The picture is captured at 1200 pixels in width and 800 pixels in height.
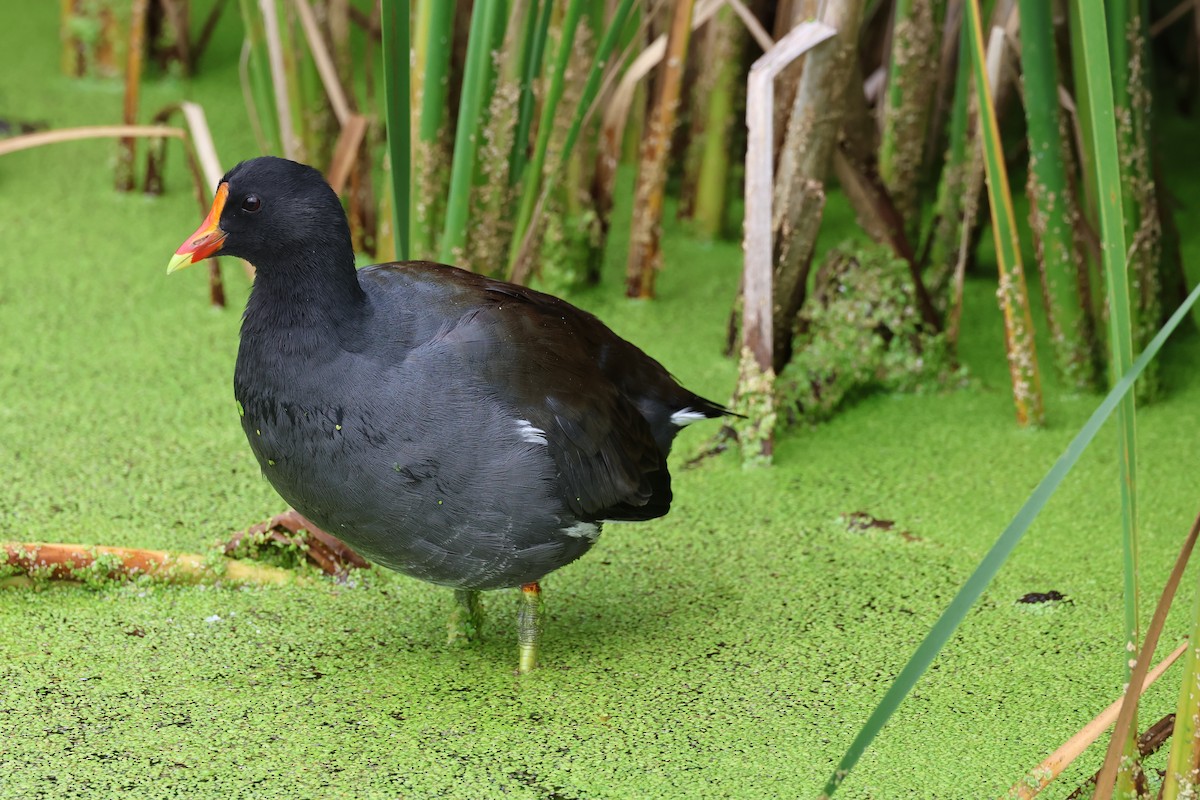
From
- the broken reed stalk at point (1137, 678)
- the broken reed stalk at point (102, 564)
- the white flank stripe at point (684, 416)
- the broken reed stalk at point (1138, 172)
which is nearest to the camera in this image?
the broken reed stalk at point (1137, 678)

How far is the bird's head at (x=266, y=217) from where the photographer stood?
5.62ft

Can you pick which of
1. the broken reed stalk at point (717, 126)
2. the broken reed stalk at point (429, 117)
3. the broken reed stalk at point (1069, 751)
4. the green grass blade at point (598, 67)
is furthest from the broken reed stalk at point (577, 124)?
the broken reed stalk at point (1069, 751)

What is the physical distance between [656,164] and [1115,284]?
1.68 metres

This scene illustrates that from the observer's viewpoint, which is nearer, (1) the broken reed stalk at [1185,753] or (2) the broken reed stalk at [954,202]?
(1) the broken reed stalk at [1185,753]

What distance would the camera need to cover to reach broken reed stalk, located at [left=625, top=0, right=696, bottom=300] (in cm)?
277

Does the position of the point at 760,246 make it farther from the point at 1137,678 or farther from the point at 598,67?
the point at 1137,678

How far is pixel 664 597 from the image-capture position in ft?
7.06

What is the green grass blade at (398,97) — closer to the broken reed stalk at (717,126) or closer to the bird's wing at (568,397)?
the bird's wing at (568,397)

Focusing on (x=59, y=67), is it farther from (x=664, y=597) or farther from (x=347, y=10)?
(x=664, y=597)

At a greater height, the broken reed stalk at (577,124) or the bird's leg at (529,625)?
the broken reed stalk at (577,124)

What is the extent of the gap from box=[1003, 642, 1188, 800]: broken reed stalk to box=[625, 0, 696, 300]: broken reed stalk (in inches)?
65.3

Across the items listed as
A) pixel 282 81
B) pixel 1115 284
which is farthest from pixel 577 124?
pixel 1115 284

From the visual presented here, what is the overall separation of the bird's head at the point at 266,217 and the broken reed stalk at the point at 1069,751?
1053mm

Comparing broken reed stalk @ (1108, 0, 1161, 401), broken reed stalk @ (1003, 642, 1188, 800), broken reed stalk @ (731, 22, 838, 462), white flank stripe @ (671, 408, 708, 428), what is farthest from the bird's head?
broken reed stalk @ (1108, 0, 1161, 401)
